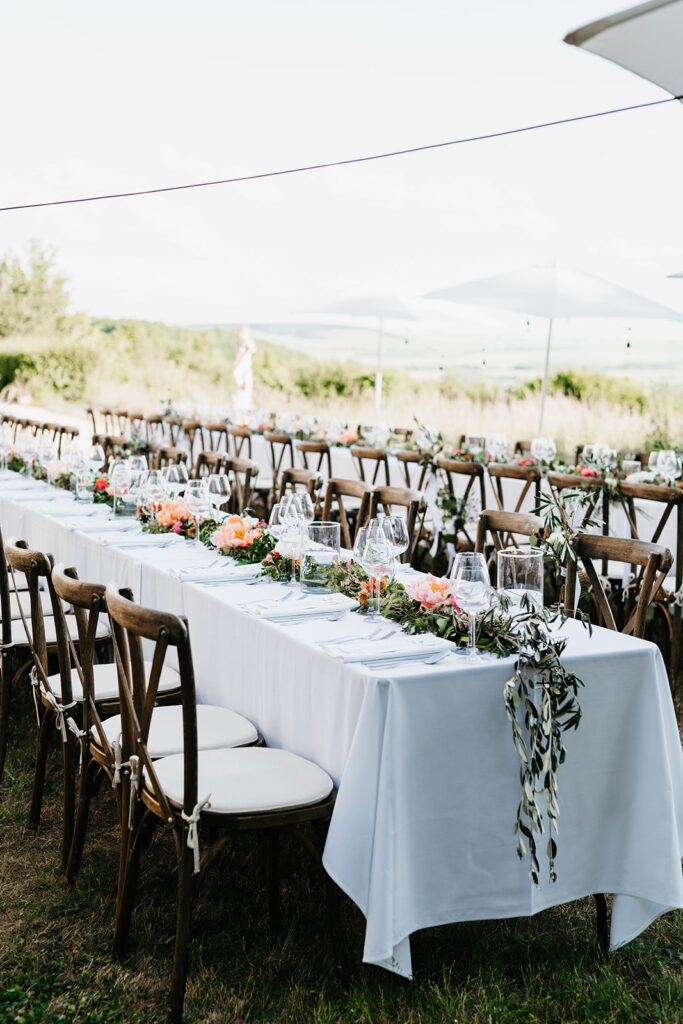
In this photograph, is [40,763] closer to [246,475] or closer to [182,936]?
[182,936]

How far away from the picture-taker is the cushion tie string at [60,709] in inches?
115

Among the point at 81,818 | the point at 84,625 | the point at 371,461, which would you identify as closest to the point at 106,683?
the point at 81,818

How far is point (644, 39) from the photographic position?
110 inches

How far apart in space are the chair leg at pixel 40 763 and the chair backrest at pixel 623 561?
1645mm

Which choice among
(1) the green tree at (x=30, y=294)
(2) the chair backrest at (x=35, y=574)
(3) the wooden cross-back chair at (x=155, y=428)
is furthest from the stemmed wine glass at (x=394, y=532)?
(1) the green tree at (x=30, y=294)

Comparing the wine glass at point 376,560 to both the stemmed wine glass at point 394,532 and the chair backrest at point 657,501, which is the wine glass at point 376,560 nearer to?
the stemmed wine glass at point 394,532

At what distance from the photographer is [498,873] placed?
95.3 inches

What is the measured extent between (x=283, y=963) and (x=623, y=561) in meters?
1.50

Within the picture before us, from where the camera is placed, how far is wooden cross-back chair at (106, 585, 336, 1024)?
2.18m

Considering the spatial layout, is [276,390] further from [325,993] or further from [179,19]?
[325,993]

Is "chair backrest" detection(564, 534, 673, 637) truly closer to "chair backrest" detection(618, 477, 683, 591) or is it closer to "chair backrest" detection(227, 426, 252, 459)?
"chair backrest" detection(618, 477, 683, 591)

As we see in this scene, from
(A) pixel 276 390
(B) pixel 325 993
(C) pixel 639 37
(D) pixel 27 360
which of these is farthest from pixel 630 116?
(B) pixel 325 993

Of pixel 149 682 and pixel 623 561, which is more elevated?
pixel 623 561

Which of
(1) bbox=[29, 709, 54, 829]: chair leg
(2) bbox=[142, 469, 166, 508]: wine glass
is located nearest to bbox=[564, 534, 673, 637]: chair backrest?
(1) bbox=[29, 709, 54, 829]: chair leg
